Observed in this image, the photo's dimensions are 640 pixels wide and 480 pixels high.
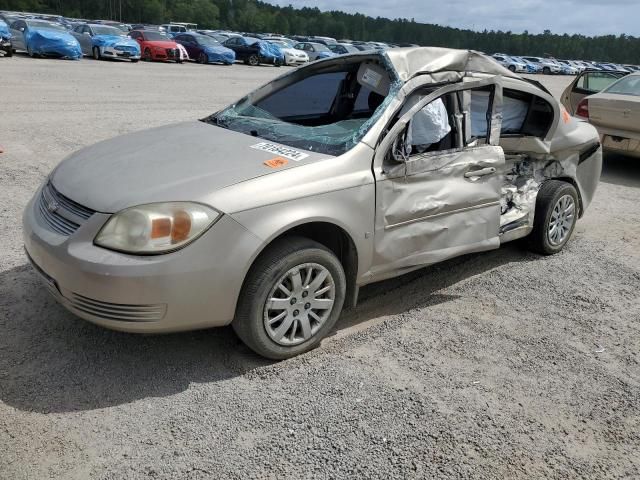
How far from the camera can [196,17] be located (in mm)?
101312

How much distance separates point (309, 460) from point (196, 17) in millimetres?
108062

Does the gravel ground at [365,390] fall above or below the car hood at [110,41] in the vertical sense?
below

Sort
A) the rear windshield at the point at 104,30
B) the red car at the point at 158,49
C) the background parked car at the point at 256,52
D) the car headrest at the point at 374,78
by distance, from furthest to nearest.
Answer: the background parked car at the point at 256,52
the red car at the point at 158,49
the rear windshield at the point at 104,30
the car headrest at the point at 374,78

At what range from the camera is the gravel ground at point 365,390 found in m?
2.68

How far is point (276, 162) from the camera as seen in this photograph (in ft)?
11.1

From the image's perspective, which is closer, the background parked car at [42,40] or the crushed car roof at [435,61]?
the crushed car roof at [435,61]

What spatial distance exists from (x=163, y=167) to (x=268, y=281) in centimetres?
89

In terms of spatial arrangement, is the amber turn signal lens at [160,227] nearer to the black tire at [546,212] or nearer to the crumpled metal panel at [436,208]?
the crumpled metal panel at [436,208]

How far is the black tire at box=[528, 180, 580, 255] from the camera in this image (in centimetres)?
512

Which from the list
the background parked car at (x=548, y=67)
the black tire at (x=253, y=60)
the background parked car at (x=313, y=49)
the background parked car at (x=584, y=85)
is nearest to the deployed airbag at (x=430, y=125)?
the background parked car at (x=584, y=85)

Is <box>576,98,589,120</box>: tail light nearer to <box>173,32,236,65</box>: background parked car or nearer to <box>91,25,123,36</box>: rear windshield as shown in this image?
<box>91,25,123,36</box>: rear windshield

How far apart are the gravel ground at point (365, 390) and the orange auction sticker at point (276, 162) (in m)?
1.10

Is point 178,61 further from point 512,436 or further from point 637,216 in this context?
point 512,436

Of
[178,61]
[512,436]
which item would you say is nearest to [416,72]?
[512,436]
